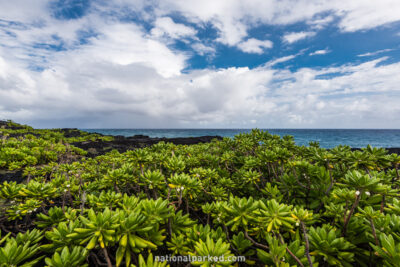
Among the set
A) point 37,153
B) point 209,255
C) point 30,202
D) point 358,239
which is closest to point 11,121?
point 37,153

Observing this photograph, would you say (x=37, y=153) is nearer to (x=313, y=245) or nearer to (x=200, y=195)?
(x=200, y=195)

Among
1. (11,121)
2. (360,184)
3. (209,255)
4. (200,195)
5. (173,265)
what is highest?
(11,121)

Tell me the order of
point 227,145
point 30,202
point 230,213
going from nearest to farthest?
point 230,213 → point 30,202 → point 227,145

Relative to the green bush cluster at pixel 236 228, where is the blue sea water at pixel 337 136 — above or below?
below

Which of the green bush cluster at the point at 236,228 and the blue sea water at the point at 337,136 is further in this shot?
the blue sea water at the point at 337,136

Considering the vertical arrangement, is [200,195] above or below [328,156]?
below

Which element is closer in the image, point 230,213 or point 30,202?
point 230,213

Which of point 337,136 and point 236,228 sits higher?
point 236,228

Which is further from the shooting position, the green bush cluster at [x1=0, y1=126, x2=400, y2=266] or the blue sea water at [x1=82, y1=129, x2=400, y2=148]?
the blue sea water at [x1=82, y1=129, x2=400, y2=148]

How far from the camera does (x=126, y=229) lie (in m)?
1.66

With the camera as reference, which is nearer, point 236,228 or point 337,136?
point 236,228

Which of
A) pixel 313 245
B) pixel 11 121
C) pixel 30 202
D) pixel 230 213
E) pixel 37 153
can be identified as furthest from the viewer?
pixel 11 121

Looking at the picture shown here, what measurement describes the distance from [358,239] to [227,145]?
432 centimetres

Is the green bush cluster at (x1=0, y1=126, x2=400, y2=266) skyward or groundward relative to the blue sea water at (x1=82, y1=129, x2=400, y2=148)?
skyward
